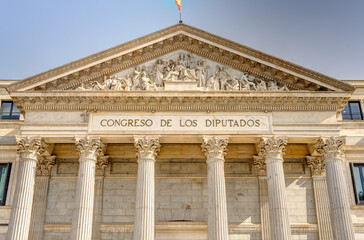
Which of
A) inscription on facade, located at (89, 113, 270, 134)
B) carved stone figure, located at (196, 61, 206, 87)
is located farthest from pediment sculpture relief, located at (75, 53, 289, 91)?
inscription on facade, located at (89, 113, 270, 134)

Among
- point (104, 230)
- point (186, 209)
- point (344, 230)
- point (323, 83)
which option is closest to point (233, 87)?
point (323, 83)

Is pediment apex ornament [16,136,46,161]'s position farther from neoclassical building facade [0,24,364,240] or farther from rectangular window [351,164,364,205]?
rectangular window [351,164,364,205]

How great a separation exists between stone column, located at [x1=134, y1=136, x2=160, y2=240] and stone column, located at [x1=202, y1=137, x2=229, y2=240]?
324cm

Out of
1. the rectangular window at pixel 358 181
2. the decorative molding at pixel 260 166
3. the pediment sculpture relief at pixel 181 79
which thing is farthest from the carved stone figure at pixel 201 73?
the rectangular window at pixel 358 181

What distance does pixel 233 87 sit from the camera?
2848 cm

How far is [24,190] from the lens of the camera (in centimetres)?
2619

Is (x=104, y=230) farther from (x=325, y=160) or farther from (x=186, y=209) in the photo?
(x=325, y=160)

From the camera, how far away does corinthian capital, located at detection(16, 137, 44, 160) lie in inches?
1062

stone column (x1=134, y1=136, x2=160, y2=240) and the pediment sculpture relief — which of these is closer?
stone column (x1=134, y1=136, x2=160, y2=240)

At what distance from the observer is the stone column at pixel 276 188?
82.6 feet

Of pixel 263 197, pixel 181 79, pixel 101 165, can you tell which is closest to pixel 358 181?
pixel 263 197

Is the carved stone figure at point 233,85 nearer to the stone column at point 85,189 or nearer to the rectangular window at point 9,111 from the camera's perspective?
the stone column at point 85,189

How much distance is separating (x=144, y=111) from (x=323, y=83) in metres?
11.4

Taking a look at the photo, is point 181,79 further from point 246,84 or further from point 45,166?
point 45,166
